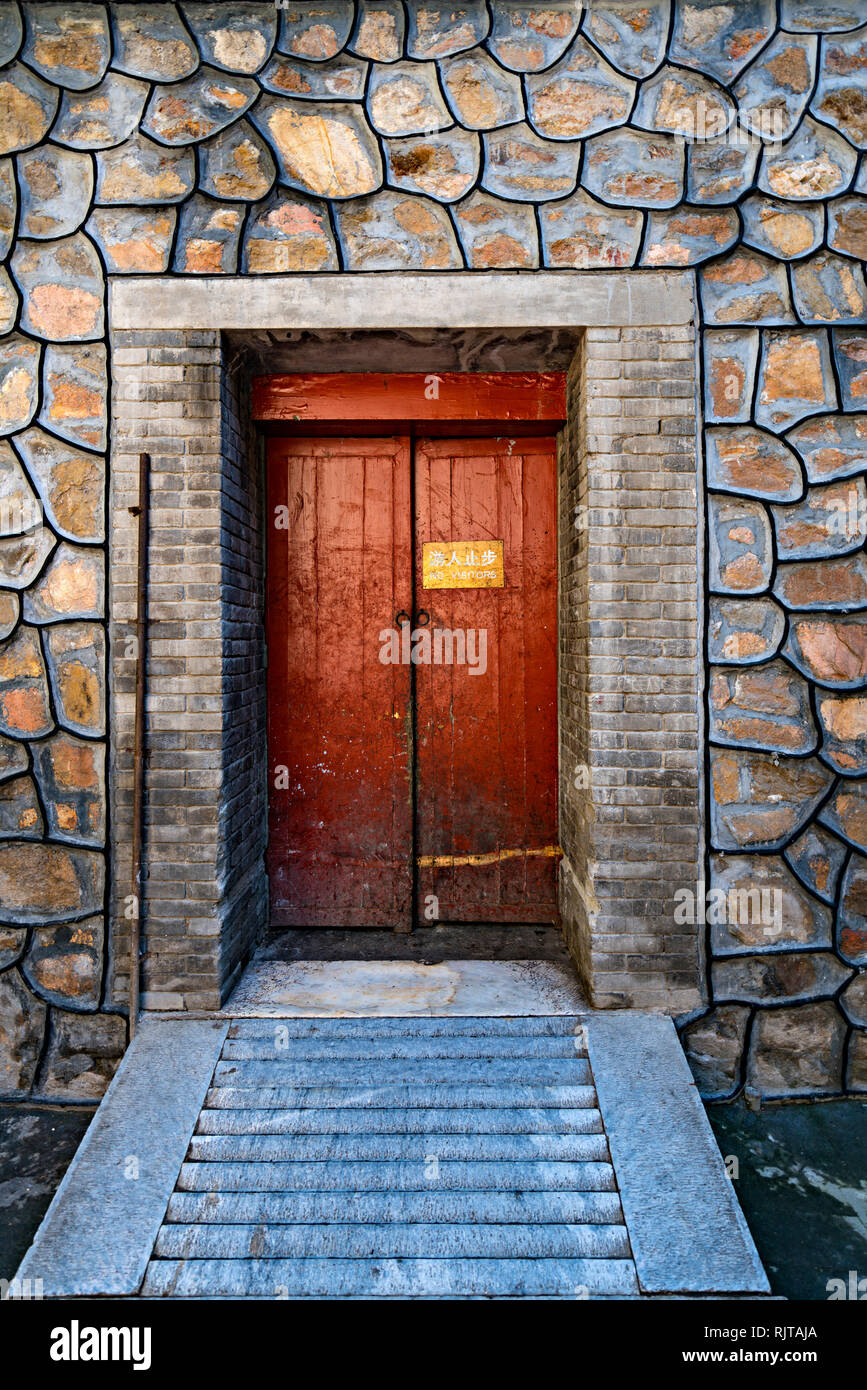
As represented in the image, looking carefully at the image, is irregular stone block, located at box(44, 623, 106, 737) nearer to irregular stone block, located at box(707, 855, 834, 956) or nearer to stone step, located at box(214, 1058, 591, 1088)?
stone step, located at box(214, 1058, 591, 1088)

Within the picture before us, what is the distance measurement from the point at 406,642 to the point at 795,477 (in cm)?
186

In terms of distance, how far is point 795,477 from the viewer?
10.3 feet

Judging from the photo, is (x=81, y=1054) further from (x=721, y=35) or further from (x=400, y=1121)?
(x=721, y=35)

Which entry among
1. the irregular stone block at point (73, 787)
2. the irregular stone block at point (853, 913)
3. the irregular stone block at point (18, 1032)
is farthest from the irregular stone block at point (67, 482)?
the irregular stone block at point (853, 913)

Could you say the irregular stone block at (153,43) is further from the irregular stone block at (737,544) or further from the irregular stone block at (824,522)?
the irregular stone block at (824,522)

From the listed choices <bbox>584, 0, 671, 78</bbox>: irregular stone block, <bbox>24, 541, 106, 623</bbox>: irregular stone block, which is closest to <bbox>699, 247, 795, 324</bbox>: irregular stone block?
<bbox>584, 0, 671, 78</bbox>: irregular stone block

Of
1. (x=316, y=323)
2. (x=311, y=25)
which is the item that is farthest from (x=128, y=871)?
(x=311, y=25)

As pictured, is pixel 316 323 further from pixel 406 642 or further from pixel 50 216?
pixel 406 642

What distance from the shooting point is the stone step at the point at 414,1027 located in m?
3.01

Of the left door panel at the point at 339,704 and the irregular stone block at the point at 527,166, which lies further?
the left door panel at the point at 339,704

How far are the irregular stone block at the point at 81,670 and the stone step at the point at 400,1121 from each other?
156cm

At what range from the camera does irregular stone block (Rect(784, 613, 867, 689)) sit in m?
3.17

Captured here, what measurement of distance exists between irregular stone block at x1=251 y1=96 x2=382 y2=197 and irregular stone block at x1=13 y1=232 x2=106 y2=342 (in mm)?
870

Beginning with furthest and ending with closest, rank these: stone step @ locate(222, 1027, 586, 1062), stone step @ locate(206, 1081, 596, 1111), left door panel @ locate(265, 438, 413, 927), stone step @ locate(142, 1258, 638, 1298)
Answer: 1. left door panel @ locate(265, 438, 413, 927)
2. stone step @ locate(222, 1027, 586, 1062)
3. stone step @ locate(206, 1081, 596, 1111)
4. stone step @ locate(142, 1258, 638, 1298)
